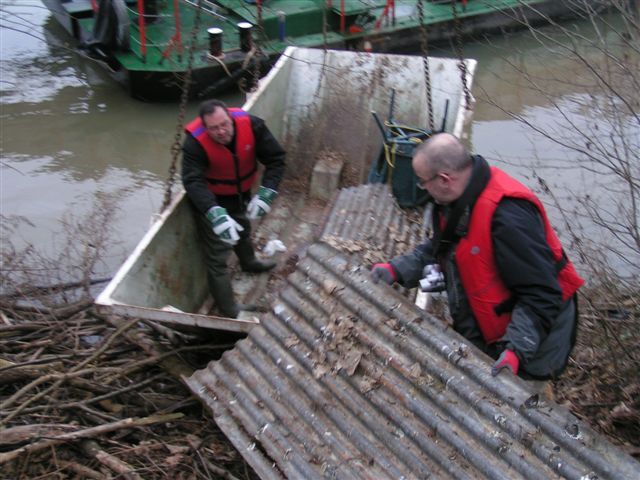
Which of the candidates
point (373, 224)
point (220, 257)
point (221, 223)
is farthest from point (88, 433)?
point (373, 224)

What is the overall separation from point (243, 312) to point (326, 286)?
6.62ft

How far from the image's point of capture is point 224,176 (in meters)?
4.57

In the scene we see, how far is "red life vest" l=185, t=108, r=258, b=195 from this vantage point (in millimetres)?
4363

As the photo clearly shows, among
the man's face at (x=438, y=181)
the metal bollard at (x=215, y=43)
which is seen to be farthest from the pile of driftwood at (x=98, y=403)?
the metal bollard at (x=215, y=43)

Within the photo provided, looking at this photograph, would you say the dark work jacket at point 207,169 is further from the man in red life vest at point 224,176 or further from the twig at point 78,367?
the twig at point 78,367

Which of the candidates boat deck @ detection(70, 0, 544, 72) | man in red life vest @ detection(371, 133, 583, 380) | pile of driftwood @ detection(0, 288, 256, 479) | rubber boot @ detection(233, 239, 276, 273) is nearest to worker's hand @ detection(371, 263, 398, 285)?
man in red life vest @ detection(371, 133, 583, 380)

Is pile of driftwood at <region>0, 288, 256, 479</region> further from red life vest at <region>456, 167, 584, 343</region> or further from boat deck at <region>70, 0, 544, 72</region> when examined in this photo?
boat deck at <region>70, 0, 544, 72</region>

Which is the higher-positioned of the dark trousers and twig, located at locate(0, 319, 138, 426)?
the dark trousers

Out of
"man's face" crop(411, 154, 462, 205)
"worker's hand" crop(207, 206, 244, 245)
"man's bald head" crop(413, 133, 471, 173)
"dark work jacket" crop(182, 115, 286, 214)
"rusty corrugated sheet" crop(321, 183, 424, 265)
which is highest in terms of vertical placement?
"man's bald head" crop(413, 133, 471, 173)

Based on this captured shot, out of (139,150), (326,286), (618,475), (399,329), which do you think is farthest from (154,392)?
(139,150)

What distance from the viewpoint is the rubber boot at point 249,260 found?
16.8 ft

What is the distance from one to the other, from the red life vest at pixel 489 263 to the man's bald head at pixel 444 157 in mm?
141

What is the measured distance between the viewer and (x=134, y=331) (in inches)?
171

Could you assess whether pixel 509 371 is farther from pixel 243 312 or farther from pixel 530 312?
pixel 243 312
